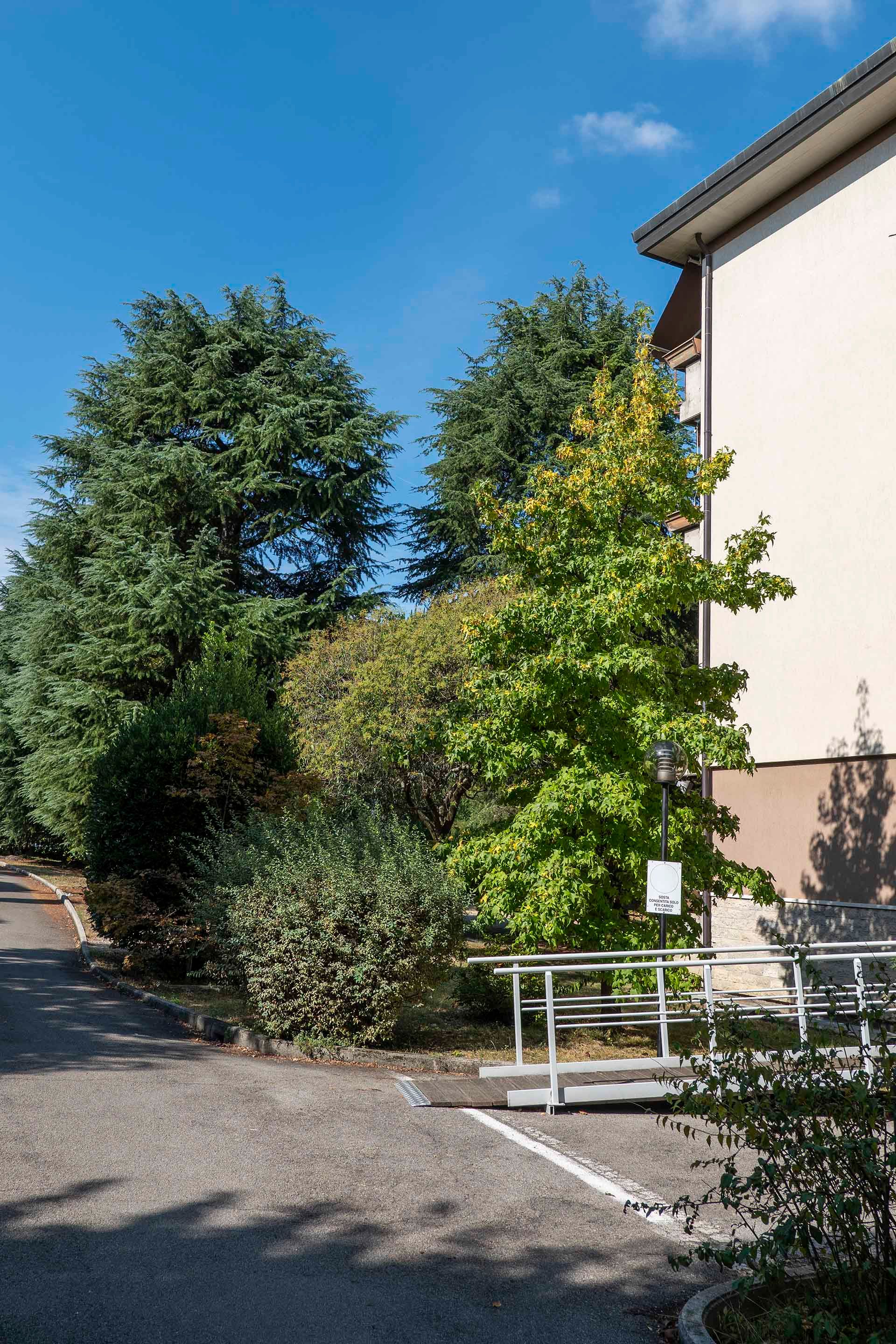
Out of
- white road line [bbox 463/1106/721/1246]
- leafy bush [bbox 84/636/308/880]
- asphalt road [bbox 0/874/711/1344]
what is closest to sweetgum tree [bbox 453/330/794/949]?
asphalt road [bbox 0/874/711/1344]

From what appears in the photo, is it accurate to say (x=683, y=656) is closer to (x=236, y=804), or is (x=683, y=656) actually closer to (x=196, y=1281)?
(x=236, y=804)

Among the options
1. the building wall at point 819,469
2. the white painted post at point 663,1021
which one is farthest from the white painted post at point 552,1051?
the building wall at point 819,469

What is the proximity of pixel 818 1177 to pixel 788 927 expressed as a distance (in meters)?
12.5

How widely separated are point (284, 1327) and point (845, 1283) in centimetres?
220

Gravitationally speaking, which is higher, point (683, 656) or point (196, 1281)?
point (683, 656)

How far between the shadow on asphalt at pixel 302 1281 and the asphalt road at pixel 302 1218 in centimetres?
1

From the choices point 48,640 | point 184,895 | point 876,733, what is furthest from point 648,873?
point 48,640

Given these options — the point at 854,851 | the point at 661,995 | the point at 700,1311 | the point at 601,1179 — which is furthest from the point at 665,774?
the point at 700,1311

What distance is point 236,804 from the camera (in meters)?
17.8

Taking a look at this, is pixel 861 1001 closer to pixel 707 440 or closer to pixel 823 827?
pixel 823 827

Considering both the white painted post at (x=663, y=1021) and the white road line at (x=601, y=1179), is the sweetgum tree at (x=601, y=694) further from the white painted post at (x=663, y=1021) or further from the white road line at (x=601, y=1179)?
the white road line at (x=601, y=1179)

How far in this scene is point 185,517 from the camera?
3195 cm

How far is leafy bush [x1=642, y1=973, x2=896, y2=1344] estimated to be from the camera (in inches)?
145

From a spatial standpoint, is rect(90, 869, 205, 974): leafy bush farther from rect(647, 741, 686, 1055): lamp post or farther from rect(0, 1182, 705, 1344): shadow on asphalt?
rect(0, 1182, 705, 1344): shadow on asphalt
